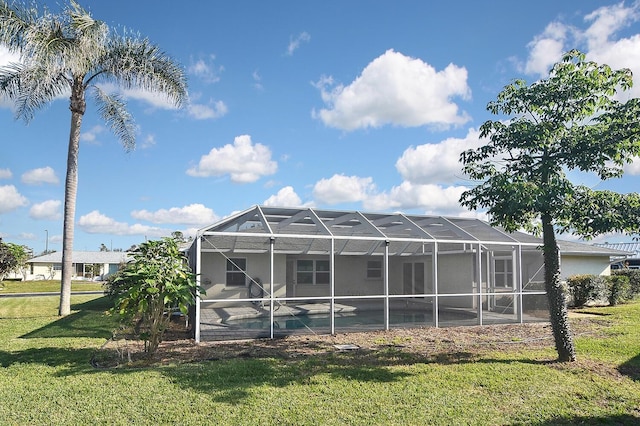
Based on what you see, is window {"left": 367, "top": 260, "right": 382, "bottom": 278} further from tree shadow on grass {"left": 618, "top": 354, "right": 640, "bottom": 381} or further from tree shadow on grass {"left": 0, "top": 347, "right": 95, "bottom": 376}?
tree shadow on grass {"left": 0, "top": 347, "right": 95, "bottom": 376}

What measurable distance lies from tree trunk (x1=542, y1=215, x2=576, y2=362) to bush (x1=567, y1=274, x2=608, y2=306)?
11.1 m

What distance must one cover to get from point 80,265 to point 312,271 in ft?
135

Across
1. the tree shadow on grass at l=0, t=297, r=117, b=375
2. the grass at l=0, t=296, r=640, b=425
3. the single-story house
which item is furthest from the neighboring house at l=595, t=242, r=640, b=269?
the tree shadow on grass at l=0, t=297, r=117, b=375

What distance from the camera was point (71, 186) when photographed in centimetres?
1461

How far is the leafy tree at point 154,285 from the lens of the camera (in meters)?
7.65

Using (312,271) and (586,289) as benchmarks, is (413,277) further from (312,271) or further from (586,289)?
(586,289)

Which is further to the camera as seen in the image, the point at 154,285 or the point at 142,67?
the point at 142,67

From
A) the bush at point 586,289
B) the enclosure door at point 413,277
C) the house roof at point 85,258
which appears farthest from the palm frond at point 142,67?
the house roof at point 85,258

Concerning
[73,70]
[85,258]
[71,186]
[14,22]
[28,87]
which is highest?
[14,22]

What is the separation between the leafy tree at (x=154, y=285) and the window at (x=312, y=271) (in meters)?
10.8

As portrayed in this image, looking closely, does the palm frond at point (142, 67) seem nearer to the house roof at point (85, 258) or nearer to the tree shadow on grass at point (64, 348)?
A: the tree shadow on grass at point (64, 348)

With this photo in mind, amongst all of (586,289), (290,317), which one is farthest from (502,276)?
(290,317)

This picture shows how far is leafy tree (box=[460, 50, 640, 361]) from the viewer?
25.4ft

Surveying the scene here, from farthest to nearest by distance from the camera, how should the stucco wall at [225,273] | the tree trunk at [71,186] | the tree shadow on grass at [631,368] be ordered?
the stucco wall at [225,273] < the tree trunk at [71,186] < the tree shadow on grass at [631,368]
